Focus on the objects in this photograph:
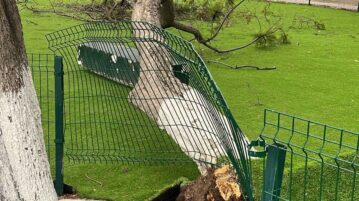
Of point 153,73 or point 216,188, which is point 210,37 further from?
point 216,188

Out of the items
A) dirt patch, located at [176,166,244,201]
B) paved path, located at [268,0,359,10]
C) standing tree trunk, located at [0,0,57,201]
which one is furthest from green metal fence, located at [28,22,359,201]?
paved path, located at [268,0,359,10]

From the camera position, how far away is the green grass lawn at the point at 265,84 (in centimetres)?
561

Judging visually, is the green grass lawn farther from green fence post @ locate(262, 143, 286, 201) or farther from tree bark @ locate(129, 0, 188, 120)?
green fence post @ locate(262, 143, 286, 201)

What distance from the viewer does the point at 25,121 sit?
4.14 meters

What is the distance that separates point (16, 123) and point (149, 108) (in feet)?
4.69

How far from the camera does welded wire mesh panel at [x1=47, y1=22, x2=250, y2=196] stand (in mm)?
3969

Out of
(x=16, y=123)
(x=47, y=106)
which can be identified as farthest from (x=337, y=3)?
(x=16, y=123)

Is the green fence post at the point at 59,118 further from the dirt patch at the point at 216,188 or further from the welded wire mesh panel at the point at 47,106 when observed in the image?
the dirt patch at the point at 216,188

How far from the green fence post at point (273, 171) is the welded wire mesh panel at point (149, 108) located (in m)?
0.38

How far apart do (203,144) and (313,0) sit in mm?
14327

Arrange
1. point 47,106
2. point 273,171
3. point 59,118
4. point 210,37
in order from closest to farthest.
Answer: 1. point 273,171
2. point 59,118
3. point 47,106
4. point 210,37

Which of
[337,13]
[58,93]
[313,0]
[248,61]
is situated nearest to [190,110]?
[58,93]

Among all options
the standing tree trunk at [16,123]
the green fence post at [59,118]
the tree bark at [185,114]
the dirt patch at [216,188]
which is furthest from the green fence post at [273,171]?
the green fence post at [59,118]

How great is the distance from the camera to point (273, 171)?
326 centimetres
